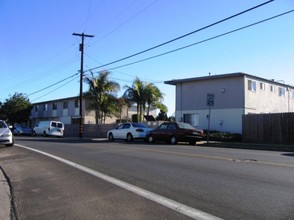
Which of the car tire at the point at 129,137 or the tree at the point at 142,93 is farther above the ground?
the tree at the point at 142,93

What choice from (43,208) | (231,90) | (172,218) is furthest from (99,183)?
(231,90)

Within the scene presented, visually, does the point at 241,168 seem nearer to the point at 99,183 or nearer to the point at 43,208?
the point at 99,183

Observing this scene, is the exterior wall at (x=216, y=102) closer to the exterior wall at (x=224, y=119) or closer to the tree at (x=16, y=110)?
the exterior wall at (x=224, y=119)

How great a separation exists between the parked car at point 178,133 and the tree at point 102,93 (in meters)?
23.6

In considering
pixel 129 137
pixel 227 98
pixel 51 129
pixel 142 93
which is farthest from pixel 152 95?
pixel 129 137

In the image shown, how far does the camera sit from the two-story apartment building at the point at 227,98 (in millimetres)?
34594

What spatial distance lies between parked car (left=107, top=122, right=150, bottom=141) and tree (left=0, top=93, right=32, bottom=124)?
4647cm

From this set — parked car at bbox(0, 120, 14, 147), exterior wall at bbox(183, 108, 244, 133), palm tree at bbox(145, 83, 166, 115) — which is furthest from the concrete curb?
palm tree at bbox(145, 83, 166, 115)

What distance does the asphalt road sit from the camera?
7035 millimetres

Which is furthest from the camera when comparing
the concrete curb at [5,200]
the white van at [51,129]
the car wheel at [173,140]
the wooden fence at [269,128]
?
the white van at [51,129]

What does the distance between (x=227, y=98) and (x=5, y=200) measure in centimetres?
2889

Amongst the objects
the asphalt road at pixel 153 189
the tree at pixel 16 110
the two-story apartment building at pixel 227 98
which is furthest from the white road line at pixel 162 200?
the tree at pixel 16 110

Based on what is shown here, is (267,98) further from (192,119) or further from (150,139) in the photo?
(150,139)

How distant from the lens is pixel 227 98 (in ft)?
116
